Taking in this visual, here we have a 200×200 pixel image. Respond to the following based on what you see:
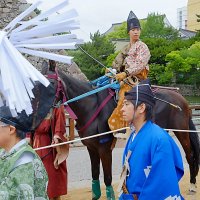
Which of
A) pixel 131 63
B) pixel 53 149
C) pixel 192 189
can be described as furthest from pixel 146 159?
pixel 192 189

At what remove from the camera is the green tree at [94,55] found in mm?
35062

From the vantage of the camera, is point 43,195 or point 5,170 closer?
point 5,170

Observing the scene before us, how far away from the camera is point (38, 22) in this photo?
2.35m

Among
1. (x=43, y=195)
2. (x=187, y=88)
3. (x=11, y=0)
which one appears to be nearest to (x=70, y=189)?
(x=43, y=195)

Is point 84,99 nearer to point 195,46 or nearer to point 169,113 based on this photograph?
point 169,113

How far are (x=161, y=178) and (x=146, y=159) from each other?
0.17m

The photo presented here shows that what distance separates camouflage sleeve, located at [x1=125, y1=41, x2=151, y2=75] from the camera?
5781 millimetres

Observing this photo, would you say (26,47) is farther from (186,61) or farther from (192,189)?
(186,61)

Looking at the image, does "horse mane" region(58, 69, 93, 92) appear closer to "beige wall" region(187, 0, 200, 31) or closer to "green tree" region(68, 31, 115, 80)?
→ "green tree" region(68, 31, 115, 80)

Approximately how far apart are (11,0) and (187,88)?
1047 inches

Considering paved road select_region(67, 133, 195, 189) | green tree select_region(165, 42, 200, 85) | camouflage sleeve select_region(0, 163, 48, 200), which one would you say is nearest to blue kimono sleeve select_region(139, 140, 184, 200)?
camouflage sleeve select_region(0, 163, 48, 200)

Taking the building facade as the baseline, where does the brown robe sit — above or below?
below

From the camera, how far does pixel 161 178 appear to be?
2.99 meters

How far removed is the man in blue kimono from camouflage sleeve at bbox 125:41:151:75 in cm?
243
